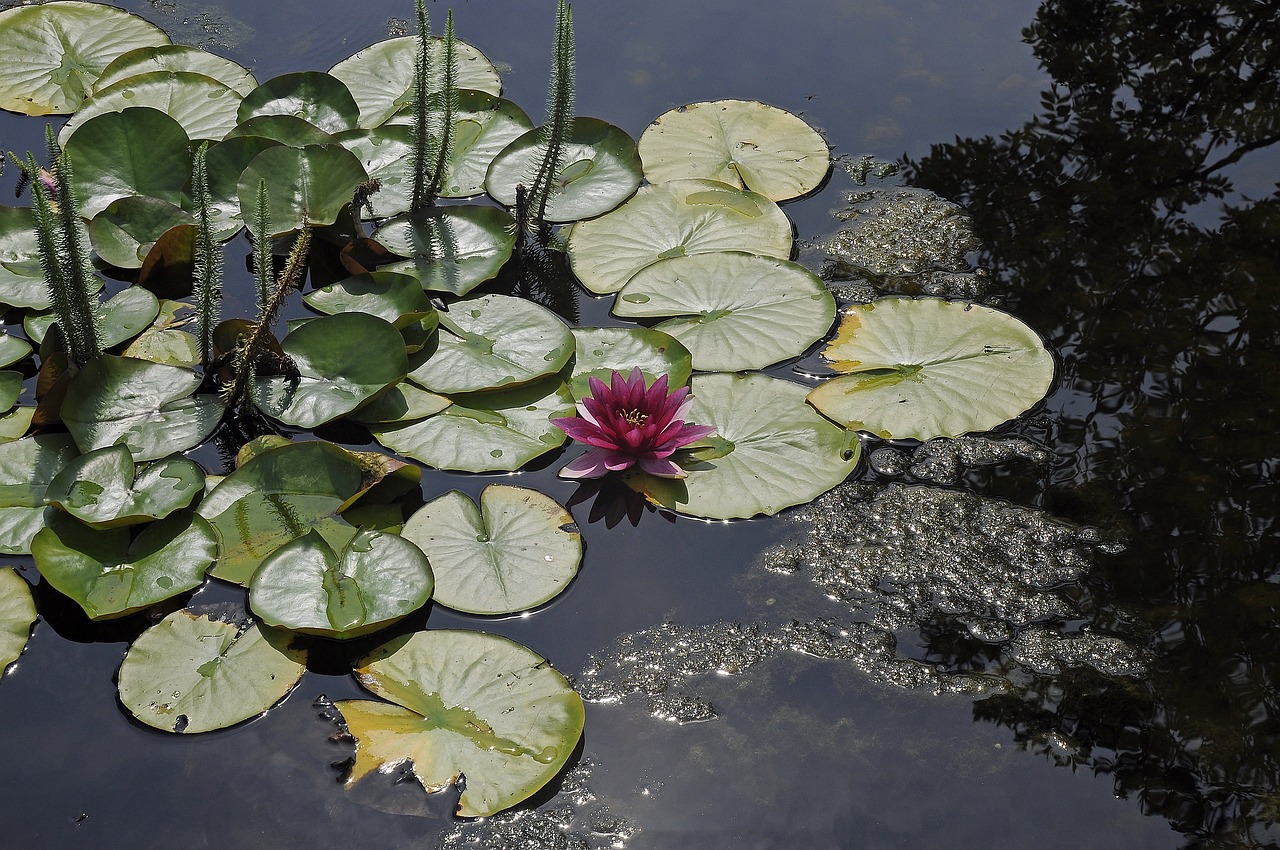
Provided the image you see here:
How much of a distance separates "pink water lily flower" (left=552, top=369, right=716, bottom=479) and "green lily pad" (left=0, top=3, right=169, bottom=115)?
2.91 m

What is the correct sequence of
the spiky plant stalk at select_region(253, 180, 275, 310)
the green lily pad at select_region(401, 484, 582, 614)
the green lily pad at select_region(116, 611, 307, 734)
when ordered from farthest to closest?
the spiky plant stalk at select_region(253, 180, 275, 310) → the green lily pad at select_region(401, 484, 582, 614) → the green lily pad at select_region(116, 611, 307, 734)

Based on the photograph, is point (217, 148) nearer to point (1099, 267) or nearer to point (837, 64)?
point (837, 64)

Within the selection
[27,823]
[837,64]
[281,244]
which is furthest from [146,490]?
[837,64]

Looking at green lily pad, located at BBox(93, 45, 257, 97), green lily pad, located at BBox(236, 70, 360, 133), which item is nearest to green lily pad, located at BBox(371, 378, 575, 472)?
green lily pad, located at BBox(236, 70, 360, 133)

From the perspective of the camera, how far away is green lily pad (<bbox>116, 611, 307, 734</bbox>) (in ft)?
7.50

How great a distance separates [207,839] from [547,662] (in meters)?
0.82

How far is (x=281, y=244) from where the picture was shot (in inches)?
136

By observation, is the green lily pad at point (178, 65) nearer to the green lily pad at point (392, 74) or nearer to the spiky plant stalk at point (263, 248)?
the green lily pad at point (392, 74)

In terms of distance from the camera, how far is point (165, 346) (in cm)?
314

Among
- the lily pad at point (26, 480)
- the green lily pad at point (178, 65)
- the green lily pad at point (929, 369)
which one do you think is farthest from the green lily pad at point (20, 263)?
the green lily pad at point (929, 369)

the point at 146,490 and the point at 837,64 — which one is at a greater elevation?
the point at 837,64

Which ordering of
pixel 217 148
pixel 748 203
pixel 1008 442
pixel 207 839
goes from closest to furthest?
1. pixel 207 839
2. pixel 1008 442
3. pixel 217 148
4. pixel 748 203

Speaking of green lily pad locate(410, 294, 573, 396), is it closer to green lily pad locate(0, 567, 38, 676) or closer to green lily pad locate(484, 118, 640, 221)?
green lily pad locate(484, 118, 640, 221)

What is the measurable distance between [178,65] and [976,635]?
13.1 ft
